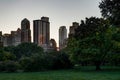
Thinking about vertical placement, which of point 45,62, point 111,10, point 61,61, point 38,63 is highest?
point 111,10

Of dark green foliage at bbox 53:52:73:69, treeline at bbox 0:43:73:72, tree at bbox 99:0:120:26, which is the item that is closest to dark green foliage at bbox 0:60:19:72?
treeline at bbox 0:43:73:72

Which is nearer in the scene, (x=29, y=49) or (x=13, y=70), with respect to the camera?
(x=13, y=70)

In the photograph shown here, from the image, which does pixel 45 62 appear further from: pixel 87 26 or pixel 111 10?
pixel 111 10

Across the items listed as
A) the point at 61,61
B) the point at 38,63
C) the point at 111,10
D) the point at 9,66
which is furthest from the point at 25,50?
the point at 111,10

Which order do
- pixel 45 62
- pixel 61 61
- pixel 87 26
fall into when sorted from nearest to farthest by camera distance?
pixel 45 62 → pixel 61 61 → pixel 87 26

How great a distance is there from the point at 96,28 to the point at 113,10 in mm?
53947

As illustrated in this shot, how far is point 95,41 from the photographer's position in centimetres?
5331

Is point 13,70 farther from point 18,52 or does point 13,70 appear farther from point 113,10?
point 18,52

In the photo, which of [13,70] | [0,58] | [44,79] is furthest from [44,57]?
[44,79]

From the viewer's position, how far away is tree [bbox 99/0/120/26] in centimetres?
2329

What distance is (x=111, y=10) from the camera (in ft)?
79.6

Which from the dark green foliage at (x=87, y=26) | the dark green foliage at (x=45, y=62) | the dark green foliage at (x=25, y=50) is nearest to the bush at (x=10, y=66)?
the dark green foliage at (x=45, y=62)

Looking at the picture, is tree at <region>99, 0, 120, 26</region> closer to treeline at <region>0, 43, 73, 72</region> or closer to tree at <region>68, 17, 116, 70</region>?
tree at <region>68, 17, 116, 70</region>

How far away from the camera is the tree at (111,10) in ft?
76.4
